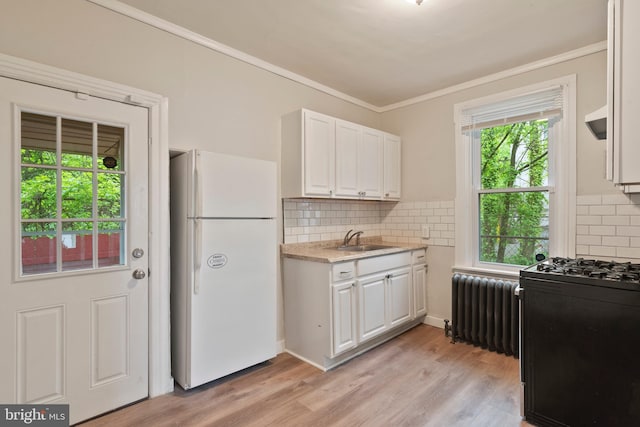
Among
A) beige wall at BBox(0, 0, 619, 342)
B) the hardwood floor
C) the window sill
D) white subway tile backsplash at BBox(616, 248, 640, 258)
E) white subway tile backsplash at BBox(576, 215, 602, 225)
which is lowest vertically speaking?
the hardwood floor

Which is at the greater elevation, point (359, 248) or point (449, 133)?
point (449, 133)

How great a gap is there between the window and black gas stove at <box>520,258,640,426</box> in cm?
96

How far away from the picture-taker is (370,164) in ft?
11.6

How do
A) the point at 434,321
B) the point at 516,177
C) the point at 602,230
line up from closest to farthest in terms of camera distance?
the point at 602,230, the point at 516,177, the point at 434,321

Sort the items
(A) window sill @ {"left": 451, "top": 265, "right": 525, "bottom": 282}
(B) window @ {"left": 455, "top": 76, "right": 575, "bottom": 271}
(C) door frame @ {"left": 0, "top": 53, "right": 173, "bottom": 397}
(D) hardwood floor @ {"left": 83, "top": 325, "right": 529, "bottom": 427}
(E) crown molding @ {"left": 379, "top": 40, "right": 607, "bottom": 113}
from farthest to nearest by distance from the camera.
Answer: (A) window sill @ {"left": 451, "top": 265, "right": 525, "bottom": 282} < (B) window @ {"left": 455, "top": 76, "right": 575, "bottom": 271} < (E) crown molding @ {"left": 379, "top": 40, "right": 607, "bottom": 113} < (C) door frame @ {"left": 0, "top": 53, "right": 173, "bottom": 397} < (D) hardwood floor @ {"left": 83, "top": 325, "right": 529, "bottom": 427}

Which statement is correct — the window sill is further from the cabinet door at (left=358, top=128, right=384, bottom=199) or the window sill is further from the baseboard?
the cabinet door at (left=358, top=128, right=384, bottom=199)

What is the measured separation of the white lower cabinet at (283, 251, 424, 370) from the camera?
2.65m

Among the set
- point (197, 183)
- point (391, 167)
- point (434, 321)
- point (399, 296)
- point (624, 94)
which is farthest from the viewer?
point (391, 167)

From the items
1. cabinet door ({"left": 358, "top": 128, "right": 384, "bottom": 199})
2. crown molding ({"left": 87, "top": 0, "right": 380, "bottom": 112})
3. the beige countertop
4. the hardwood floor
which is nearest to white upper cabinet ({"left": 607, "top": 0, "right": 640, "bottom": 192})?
the hardwood floor

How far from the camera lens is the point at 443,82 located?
339 cm

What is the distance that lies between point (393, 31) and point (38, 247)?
2723mm

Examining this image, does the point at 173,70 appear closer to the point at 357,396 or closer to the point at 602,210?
the point at 357,396

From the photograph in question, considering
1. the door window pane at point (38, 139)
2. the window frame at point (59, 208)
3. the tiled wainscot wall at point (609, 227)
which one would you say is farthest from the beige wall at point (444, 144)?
the door window pane at point (38, 139)

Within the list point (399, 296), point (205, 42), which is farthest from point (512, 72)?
point (205, 42)
